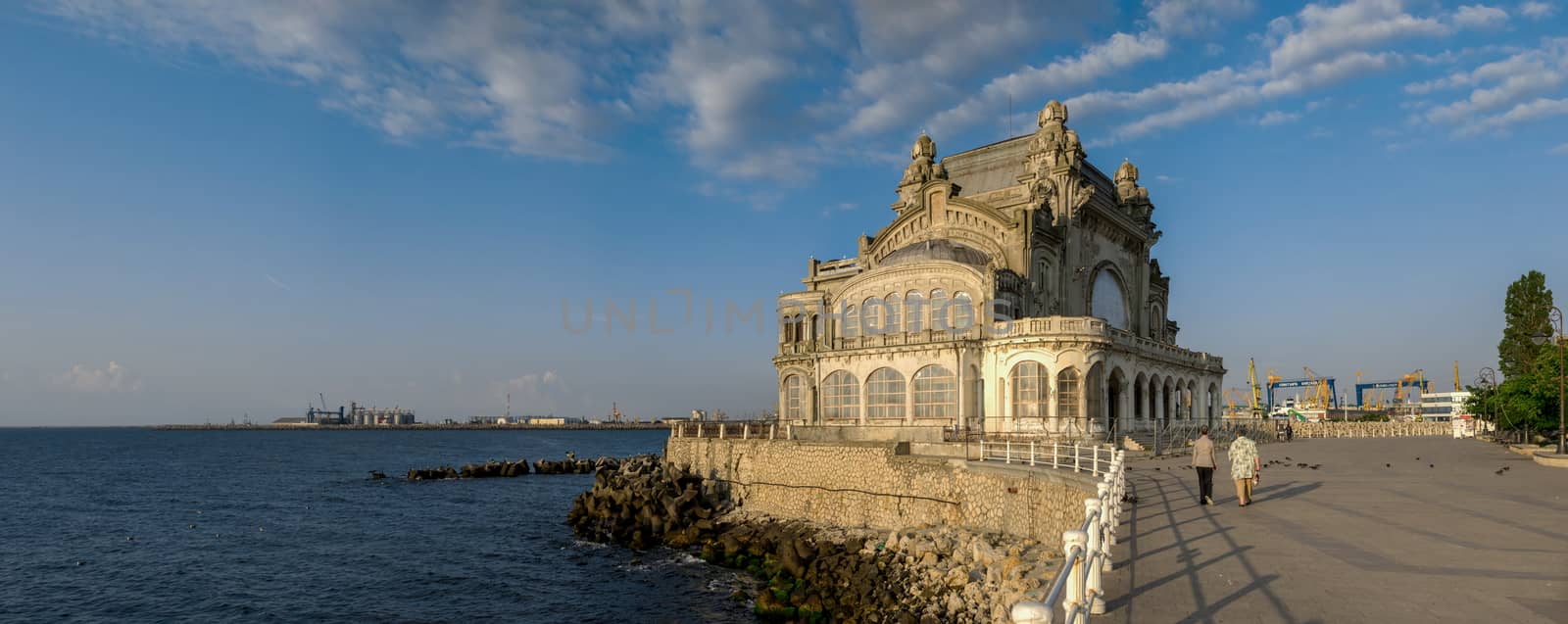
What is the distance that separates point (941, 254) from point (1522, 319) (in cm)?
4991

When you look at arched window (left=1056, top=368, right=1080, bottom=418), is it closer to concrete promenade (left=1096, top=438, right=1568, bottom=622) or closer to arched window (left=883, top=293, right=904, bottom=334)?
arched window (left=883, top=293, right=904, bottom=334)

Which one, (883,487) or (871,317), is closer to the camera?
(883,487)

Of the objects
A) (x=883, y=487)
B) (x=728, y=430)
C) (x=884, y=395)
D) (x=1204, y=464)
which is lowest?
(x=883, y=487)

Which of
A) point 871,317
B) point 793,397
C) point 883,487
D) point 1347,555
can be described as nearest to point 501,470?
point 793,397

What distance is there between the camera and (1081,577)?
7703 millimetres

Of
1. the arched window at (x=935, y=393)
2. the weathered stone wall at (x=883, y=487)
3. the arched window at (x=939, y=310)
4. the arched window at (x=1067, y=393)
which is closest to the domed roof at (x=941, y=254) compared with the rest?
the arched window at (x=939, y=310)

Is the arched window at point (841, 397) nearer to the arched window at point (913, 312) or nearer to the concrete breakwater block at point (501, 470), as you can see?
the arched window at point (913, 312)

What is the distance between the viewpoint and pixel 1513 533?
47.2 feet

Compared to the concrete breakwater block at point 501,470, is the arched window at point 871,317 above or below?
above

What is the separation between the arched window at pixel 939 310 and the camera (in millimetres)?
45031

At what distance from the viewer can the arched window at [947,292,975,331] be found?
144ft

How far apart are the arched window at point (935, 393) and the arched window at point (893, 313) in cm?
323

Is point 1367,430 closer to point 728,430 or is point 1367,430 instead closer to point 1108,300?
point 1108,300

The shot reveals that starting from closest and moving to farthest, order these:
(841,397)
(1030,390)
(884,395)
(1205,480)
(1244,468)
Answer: (1244,468), (1205,480), (1030,390), (884,395), (841,397)
